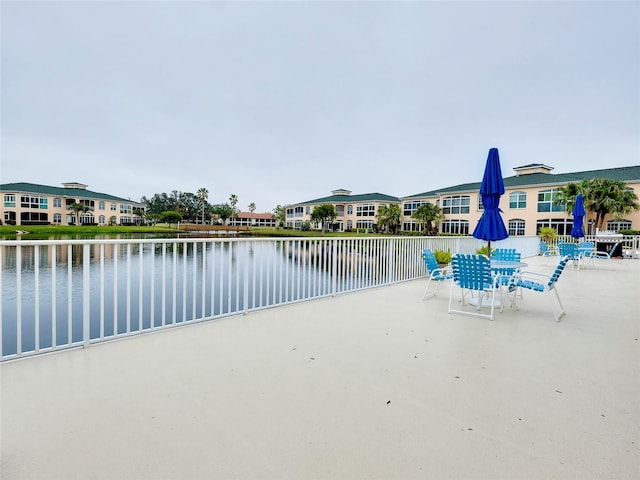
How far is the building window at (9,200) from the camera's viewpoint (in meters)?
47.4

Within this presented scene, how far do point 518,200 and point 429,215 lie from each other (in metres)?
9.71

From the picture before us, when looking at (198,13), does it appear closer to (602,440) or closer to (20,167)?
(602,440)

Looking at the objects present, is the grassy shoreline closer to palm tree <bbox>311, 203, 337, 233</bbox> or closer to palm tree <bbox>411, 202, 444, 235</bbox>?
palm tree <bbox>411, 202, 444, 235</bbox>

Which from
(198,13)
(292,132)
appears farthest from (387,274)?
(292,132)

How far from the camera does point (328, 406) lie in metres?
2.12

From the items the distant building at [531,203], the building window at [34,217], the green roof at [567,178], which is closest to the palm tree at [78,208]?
the building window at [34,217]

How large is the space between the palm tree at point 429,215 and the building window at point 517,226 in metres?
8.30

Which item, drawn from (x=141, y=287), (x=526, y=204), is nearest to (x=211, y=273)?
(x=141, y=287)

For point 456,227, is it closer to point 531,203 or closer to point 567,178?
point 531,203

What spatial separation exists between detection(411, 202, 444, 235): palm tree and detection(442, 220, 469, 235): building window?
3.37 ft

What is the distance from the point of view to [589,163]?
37.1 m

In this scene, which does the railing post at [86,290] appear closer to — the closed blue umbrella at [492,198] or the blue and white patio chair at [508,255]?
the closed blue umbrella at [492,198]

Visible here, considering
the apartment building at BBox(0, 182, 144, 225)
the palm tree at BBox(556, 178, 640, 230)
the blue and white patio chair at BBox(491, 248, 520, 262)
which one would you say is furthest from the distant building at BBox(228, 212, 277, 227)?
the blue and white patio chair at BBox(491, 248, 520, 262)

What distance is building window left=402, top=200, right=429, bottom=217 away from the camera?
44653 millimetres
